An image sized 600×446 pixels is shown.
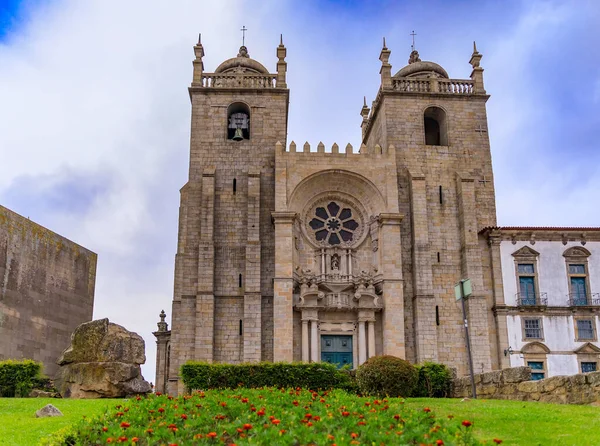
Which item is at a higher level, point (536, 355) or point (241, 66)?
point (241, 66)

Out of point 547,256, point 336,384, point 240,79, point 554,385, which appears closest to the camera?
point 554,385

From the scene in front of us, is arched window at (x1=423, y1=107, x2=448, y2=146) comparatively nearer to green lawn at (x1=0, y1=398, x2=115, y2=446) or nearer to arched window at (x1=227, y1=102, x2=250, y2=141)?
arched window at (x1=227, y1=102, x2=250, y2=141)

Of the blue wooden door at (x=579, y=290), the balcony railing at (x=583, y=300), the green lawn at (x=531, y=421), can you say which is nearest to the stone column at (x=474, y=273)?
the balcony railing at (x=583, y=300)

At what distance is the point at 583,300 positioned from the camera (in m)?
31.8

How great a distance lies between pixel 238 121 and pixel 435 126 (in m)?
11.4

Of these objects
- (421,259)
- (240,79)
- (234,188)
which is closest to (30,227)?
(234,188)

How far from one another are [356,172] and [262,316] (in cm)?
832

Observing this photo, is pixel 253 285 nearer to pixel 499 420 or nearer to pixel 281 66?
pixel 281 66

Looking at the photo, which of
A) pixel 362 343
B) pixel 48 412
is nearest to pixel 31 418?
pixel 48 412

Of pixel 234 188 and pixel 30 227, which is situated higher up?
pixel 234 188

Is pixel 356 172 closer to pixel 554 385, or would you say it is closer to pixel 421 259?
pixel 421 259

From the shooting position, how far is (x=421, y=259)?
31234 mm

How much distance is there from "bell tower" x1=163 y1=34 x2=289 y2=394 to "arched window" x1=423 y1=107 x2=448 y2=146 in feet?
26.6

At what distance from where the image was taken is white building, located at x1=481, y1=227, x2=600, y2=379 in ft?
101
